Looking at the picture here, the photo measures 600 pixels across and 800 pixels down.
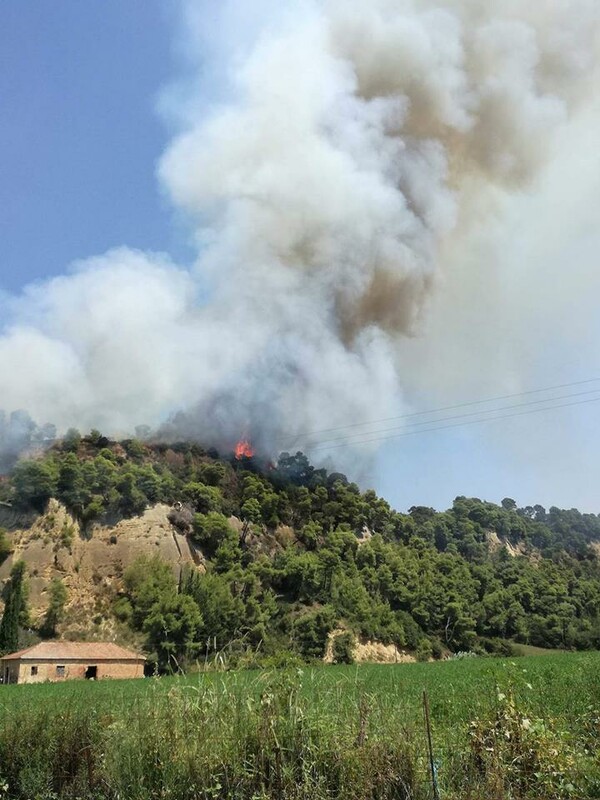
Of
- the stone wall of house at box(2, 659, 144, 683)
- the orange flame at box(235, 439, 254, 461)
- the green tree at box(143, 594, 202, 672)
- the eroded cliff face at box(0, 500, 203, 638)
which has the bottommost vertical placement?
the stone wall of house at box(2, 659, 144, 683)

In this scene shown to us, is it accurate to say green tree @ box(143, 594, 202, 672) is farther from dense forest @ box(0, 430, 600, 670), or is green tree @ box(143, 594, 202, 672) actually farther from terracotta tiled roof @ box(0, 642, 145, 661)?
terracotta tiled roof @ box(0, 642, 145, 661)

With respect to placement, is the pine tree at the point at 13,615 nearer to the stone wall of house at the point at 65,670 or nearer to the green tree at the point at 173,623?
the stone wall of house at the point at 65,670

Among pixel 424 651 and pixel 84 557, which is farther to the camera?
pixel 424 651

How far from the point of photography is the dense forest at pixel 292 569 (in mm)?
67312

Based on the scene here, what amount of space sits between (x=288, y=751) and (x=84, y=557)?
7206 cm

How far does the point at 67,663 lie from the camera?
53875 mm

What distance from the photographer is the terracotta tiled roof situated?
174 ft

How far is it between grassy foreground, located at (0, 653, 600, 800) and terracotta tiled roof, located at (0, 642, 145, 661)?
52.3m

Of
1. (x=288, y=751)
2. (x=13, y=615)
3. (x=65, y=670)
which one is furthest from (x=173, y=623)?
(x=288, y=751)

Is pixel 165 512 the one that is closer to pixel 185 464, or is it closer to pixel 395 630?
pixel 185 464

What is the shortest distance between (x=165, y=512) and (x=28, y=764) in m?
76.8

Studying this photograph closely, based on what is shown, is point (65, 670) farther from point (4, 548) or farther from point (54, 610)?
point (4, 548)

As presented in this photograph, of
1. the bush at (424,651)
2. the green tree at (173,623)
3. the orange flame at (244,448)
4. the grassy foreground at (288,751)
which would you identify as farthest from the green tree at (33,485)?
the grassy foreground at (288,751)

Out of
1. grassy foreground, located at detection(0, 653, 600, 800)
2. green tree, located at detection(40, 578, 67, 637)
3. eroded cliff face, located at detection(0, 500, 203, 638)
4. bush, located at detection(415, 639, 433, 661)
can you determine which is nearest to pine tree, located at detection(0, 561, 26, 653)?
green tree, located at detection(40, 578, 67, 637)
